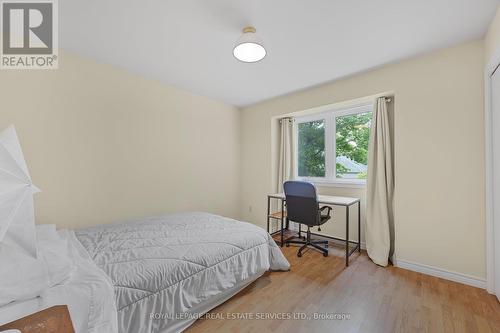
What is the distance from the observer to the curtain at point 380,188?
8.46ft

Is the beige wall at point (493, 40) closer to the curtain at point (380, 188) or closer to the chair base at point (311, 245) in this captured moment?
the curtain at point (380, 188)

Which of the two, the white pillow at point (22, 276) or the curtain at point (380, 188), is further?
the curtain at point (380, 188)

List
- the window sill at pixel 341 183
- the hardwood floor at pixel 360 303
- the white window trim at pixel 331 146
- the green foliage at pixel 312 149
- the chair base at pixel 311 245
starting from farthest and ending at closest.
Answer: the green foliage at pixel 312 149
the white window trim at pixel 331 146
the window sill at pixel 341 183
the chair base at pixel 311 245
the hardwood floor at pixel 360 303

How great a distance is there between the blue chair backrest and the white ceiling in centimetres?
148

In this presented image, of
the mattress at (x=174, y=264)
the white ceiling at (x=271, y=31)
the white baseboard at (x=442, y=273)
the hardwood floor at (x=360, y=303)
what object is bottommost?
the hardwood floor at (x=360, y=303)

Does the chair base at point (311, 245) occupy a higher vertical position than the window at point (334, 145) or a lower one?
lower

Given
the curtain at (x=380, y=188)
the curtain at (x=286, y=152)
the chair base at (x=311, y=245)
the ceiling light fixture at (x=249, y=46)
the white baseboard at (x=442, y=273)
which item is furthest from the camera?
the curtain at (x=286, y=152)

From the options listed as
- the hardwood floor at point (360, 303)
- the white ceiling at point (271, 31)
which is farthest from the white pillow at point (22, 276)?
the white ceiling at point (271, 31)

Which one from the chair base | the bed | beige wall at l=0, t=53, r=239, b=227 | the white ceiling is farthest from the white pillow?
the chair base

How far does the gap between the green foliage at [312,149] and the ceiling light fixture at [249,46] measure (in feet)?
6.69

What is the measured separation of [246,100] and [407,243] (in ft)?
10.3

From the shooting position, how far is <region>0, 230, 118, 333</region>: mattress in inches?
35.3

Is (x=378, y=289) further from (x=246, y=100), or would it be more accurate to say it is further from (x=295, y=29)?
(x=246, y=100)

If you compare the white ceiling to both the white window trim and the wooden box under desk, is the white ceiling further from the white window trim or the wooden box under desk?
the wooden box under desk
